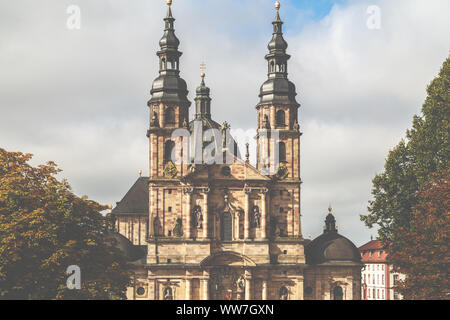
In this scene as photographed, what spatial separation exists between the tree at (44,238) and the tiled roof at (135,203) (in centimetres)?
4596

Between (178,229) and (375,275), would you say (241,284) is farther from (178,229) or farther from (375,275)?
(375,275)

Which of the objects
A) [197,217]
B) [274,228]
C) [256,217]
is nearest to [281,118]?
[256,217]

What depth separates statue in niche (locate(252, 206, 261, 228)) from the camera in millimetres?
71875

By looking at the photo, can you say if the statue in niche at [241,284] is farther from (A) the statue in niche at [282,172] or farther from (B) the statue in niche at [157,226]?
(A) the statue in niche at [282,172]

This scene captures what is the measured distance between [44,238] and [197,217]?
110 ft

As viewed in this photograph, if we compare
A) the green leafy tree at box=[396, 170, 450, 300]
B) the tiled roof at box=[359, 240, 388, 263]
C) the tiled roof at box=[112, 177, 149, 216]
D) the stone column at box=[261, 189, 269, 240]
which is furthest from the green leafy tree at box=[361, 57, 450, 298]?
the tiled roof at box=[359, 240, 388, 263]

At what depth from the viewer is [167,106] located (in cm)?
7481

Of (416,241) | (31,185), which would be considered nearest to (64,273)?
(31,185)

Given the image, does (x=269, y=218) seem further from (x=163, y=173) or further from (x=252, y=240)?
(x=163, y=173)

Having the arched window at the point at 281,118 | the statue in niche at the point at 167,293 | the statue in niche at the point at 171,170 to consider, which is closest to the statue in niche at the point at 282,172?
the arched window at the point at 281,118

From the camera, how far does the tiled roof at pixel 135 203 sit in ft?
291

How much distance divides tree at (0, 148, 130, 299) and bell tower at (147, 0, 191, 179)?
3002 centimetres

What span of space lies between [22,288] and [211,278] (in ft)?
114

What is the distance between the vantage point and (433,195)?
147ft
